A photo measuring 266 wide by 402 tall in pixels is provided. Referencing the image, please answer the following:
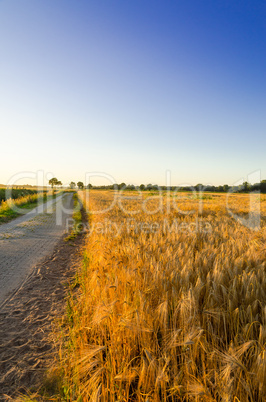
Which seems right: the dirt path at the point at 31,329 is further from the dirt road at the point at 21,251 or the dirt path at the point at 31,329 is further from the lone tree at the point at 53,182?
the lone tree at the point at 53,182

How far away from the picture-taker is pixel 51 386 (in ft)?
7.06

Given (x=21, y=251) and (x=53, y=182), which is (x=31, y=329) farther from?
(x=53, y=182)

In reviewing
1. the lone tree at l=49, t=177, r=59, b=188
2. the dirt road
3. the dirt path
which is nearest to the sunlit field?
the dirt path

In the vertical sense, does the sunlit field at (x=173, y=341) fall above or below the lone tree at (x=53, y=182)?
below

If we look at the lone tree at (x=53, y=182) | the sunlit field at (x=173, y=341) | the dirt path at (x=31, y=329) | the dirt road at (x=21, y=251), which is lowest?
the dirt path at (x=31, y=329)

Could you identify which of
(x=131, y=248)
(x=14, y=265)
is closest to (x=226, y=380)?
(x=131, y=248)

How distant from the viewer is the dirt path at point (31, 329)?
7.39 feet

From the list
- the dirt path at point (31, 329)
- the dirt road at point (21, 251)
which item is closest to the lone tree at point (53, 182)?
the dirt road at point (21, 251)

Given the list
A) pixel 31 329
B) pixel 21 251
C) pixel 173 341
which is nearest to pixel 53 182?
pixel 21 251

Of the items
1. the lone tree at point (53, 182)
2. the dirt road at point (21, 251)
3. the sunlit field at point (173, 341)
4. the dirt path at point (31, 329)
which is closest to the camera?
the sunlit field at point (173, 341)

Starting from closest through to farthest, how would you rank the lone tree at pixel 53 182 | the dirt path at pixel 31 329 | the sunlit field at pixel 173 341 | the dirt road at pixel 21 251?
1. the sunlit field at pixel 173 341
2. the dirt path at pixel 31 329
3. the dirt road at pixel 21 251
4. the lone tree at pixel 53 182

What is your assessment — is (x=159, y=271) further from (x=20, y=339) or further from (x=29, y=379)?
(x=20, y=339)

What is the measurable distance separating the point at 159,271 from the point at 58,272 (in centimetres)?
383

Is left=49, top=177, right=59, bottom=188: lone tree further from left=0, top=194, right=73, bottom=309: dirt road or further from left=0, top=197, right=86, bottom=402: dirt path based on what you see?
left=0, top=197, right=86, bottom=402: dirt path
